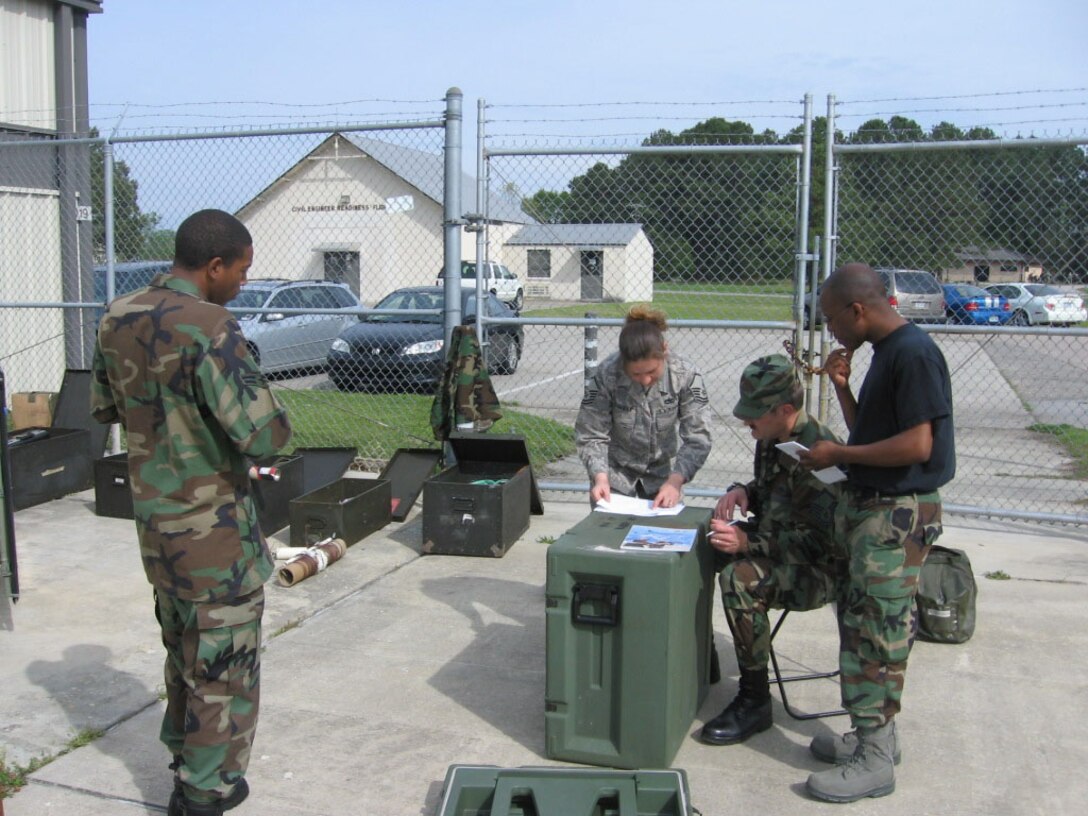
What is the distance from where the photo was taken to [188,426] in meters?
3.02

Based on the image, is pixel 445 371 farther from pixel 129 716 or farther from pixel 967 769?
pixel 967 769

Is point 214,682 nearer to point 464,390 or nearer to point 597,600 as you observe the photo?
point 597,600

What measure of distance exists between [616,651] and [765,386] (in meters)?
1.16

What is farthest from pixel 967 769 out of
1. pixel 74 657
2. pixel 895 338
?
pixel 74 657

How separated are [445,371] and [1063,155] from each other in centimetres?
427

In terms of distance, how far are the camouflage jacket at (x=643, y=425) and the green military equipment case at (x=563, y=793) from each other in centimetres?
147

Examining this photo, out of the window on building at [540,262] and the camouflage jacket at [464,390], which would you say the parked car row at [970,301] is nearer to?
the window on building at [540,262]

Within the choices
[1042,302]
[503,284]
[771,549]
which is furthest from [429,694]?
[503,284]

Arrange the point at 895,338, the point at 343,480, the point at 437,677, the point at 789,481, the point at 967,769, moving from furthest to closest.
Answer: the point at 343,480, the point at 437,677, the point at 789,481, the point at 967,769, the point at 895,338

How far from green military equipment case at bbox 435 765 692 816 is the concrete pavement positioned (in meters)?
0.28

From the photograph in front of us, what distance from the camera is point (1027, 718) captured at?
4.21 metres

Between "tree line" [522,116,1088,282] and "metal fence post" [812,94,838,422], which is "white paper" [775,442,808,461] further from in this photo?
"tree line" [522,116,1088,282]

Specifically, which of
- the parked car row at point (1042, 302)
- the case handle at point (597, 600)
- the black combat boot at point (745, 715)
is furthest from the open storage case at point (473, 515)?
the parked car row at point (1042, 302)

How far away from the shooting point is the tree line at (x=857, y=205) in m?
6.58
